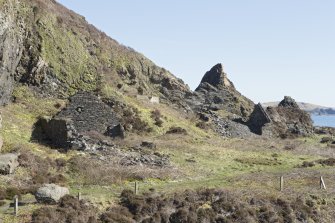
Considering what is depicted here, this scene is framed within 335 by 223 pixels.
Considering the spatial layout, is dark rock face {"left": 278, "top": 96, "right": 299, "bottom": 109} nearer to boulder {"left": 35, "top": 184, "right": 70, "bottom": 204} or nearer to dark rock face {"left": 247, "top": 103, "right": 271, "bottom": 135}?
dark rock face {"left": 247, "top": 103, "right": 271, "bottom": 135}

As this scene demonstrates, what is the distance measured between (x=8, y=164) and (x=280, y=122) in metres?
67.4

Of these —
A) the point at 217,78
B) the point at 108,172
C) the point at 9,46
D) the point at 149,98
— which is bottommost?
the point at 108,172

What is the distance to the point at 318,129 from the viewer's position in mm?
103375

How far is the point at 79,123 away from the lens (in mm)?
58688

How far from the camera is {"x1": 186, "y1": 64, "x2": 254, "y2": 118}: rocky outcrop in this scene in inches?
3998

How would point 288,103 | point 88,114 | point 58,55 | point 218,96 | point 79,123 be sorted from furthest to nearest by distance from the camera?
point 288,103
point 218,96
point 58,55
point 88,114
point 79,123

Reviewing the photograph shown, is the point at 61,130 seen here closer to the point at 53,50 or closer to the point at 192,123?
the point at 53,50

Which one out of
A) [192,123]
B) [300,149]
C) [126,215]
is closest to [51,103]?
[192,123]

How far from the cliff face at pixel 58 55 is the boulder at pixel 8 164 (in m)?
17.7

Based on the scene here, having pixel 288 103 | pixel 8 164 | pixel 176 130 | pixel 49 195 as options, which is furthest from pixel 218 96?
pixel 49 195

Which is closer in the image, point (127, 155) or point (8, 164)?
point (8, 164)

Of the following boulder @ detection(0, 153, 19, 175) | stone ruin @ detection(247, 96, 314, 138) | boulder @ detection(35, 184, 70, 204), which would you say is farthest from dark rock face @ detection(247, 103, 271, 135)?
boulder @ detection(35, 184, 70, 204)

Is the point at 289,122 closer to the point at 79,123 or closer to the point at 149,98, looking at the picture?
the point at 149,98

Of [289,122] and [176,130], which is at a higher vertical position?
[289,122]
